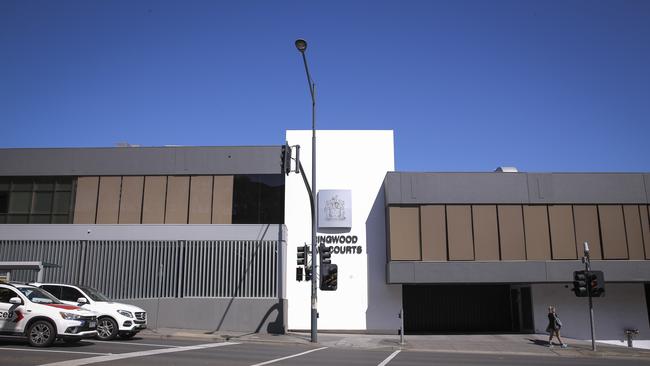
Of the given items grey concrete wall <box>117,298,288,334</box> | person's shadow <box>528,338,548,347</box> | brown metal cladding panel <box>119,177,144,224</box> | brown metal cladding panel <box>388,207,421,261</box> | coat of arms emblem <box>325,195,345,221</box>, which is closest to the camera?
person's shadow <box>528,338,548,347</box>

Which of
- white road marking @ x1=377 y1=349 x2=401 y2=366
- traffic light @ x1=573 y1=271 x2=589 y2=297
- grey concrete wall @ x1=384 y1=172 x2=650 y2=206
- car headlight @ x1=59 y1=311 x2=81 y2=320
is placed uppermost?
grey concrete wall @ x1=384 y1=172 x2=650 y2=206

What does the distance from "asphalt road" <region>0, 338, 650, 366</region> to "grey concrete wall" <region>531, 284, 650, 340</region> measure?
8.55m

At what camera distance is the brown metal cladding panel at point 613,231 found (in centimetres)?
2583

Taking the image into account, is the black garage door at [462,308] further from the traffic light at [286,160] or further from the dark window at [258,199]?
the traffic light at [286,160]

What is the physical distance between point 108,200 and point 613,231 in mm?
24959

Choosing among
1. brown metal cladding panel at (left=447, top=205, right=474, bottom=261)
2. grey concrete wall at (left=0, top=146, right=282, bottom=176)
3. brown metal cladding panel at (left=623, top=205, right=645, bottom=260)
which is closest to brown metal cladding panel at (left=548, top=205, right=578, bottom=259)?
brown metal cladding panel at (left=623, top=205, right=645, bottom=260)

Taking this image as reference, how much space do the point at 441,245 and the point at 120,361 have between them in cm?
1681

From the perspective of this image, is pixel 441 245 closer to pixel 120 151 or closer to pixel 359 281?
pixel 359 281

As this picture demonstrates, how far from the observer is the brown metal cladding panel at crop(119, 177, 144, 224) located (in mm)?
27691

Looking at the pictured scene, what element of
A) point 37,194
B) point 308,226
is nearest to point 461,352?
point 308,226

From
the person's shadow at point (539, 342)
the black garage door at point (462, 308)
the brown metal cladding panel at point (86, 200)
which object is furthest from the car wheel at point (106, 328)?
the person's shadow at point (539, 342)

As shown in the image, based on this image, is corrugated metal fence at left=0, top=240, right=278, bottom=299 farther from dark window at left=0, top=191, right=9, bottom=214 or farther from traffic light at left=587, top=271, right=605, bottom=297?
traffic light at left=587, top=271, right=605, bottom=297

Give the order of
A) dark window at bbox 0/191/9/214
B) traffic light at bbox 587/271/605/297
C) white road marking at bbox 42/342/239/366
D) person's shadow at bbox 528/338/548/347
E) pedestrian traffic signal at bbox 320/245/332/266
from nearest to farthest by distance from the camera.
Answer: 1. white road marking at bbox 42/342/239/366
2. traffic light at bbox 587/271/605/297
3. pedestrian traffic signal at bbox 320/245/332/266
4. person's shadow at bbox 528/338/548/347
5. dark window at bbox 0/191/9/214

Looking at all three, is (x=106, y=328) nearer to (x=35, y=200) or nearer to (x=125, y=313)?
(x=125, y=313)
